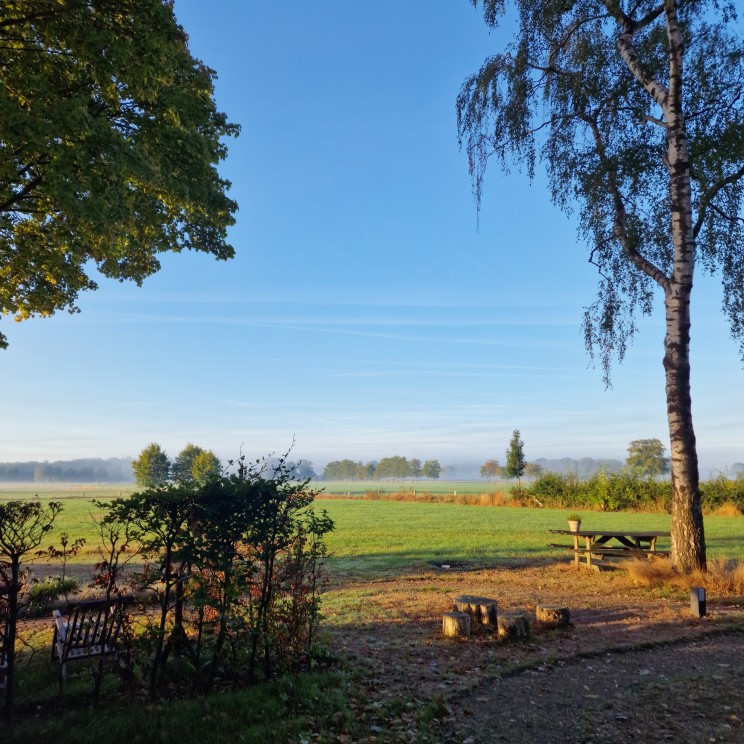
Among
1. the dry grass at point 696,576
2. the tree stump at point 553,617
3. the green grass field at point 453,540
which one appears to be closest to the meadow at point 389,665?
the tree stump at point 553,617

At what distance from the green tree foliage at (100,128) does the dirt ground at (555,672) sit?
720 cm

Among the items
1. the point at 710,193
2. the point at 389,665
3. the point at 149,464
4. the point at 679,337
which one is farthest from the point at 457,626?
the point at 149,464

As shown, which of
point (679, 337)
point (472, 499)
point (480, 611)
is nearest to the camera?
point (480, 611)

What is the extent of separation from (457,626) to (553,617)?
5.69 ft

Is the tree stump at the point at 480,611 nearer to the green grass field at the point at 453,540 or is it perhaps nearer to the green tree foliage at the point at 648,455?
the green grass field at the point at 453,540

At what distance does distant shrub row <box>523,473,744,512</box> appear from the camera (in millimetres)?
36031

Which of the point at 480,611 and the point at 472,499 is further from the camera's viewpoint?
the point at 472,499

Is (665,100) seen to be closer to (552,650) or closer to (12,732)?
(552,650)

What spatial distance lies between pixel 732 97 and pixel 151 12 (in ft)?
46.8

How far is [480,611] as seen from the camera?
832 centimetres

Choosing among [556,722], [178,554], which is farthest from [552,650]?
[178,554]

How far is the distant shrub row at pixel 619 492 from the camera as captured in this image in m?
36.0

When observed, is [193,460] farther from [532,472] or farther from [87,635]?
[87,635]

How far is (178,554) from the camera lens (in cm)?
543
